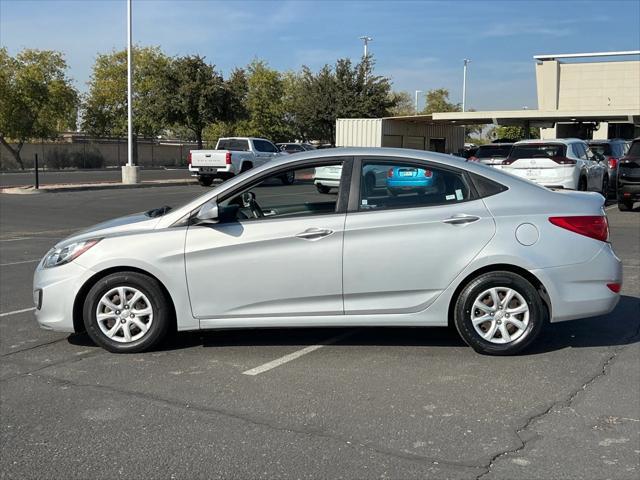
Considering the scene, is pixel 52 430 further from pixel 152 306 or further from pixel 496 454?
pixel 496 454

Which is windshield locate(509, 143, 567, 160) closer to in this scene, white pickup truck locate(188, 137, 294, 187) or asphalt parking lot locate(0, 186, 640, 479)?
asphalt parking lot locate(0, 186, 640, 479)

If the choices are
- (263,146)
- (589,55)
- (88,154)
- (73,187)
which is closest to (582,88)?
(589,55)

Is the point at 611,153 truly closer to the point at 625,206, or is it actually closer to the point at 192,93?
the point at 625,206

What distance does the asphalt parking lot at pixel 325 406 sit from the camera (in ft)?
11.9

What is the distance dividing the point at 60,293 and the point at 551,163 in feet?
45.0

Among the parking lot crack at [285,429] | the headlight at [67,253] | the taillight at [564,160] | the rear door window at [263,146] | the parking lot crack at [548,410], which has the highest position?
the rear door window at [263,146]

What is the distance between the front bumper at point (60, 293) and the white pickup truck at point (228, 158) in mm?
20374

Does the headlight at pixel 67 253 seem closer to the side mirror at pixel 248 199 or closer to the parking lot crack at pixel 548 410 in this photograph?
the side mirror at pixel 248 199

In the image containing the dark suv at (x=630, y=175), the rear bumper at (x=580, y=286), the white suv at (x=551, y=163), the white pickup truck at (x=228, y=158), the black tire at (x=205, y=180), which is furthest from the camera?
the black tire at (x=205, y=180)

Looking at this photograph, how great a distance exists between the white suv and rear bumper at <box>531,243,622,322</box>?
1133 centimetres

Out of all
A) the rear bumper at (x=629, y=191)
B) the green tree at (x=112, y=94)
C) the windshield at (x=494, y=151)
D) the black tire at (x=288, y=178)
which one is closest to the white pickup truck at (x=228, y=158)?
the windshield at (x=494, y=151)

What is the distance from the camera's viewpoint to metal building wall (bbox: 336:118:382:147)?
3431 centimetres

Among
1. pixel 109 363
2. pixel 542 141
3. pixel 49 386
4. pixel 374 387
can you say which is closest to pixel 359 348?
pixel 374 387

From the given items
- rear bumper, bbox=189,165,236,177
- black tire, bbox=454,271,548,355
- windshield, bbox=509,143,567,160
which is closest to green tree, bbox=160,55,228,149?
rear bumper, bbox=189,165,236,177
